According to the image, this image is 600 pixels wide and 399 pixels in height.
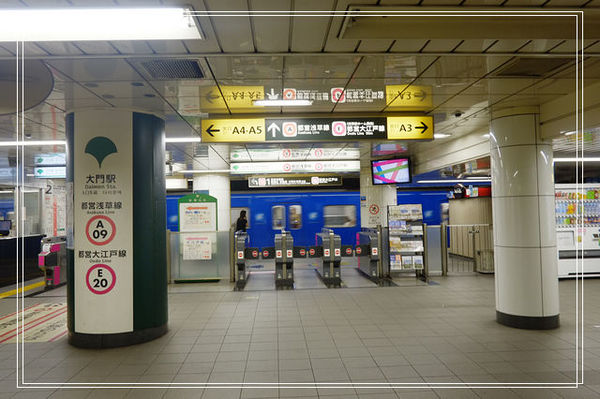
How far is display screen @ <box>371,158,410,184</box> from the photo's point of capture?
33.2ft

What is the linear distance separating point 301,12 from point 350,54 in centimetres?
84

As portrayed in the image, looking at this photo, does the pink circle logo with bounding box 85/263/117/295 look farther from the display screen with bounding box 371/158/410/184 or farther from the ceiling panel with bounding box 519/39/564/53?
the display screen with bounding box 371/158/410/184

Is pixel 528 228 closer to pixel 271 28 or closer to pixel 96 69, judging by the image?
pixel 271 28

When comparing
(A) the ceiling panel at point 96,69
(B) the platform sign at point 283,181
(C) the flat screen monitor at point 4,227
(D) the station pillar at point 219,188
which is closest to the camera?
(A) the ceiling panel at point 96,69

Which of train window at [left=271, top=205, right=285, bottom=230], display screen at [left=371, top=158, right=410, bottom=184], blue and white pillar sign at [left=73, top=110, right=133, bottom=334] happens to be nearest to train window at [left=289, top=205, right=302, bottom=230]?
train window at [left=271, top=205, right=285, bottom=230]

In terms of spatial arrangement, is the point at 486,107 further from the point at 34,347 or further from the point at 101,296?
the point at 34,347

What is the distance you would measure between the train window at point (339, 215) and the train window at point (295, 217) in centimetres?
91

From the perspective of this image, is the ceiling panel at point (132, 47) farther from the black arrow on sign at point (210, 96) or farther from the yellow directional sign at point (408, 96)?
the yellow directional sign at point (408, 96)

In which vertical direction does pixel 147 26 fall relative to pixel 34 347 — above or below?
above

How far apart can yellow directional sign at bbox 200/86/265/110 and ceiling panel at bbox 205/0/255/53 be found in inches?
51.6

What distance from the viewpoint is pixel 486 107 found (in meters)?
5.70

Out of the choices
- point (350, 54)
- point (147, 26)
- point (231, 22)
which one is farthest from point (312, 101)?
point (147, 26)

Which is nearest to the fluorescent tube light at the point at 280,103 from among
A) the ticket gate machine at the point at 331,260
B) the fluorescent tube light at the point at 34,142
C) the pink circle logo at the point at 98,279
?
the pink circle logo at the point at 98,279

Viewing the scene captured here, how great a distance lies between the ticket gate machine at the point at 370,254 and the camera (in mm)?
9098
